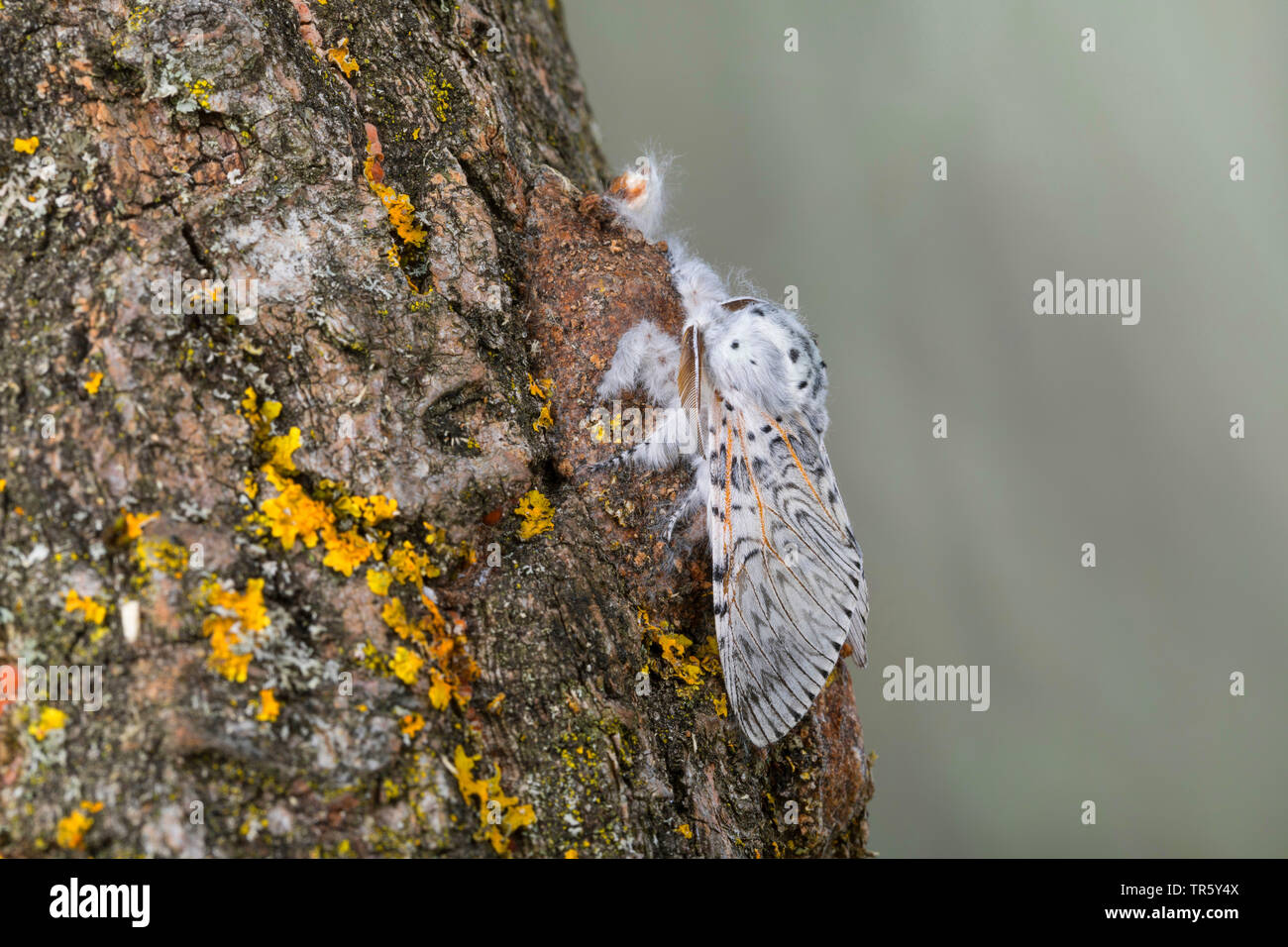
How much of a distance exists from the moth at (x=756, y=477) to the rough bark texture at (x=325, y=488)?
0.04 metres

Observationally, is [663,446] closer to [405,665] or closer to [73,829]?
[405,665]

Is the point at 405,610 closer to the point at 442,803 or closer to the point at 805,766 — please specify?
the point at 442,803

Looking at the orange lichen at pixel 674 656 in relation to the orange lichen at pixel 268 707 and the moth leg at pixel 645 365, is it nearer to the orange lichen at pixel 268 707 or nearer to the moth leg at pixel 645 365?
the moth leg at pixel 645 365

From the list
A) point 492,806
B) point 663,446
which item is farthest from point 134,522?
point 663,446

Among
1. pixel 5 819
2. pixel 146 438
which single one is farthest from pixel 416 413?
pixel 5 819

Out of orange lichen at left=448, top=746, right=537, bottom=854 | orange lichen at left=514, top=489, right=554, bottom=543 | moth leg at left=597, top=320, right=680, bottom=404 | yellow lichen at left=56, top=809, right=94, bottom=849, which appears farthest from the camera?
moth leg at left=597, top=320, right=680, bottom=404

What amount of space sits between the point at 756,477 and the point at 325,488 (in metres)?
0.49

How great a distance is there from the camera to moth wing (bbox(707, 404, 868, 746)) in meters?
0.99

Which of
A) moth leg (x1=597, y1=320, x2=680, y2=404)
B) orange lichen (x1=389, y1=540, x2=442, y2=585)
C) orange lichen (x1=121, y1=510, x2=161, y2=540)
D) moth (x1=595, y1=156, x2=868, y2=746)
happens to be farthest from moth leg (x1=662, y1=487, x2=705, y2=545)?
orange lichen (x1=121, y1=510, x2=161, y2=540)

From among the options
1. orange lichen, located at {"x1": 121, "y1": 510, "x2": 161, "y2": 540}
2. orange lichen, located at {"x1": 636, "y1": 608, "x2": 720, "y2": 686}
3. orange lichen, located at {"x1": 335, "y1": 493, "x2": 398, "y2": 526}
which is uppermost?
orange lichen, located at {"x1": 335, "y1": 493, "x2": 398, "y2": 526}

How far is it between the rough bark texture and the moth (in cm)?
4

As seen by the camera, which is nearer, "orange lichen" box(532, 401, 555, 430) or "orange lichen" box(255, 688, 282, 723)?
"orange lichen" box(255, 688, 282, 723)

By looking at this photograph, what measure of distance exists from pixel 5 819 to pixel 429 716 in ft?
1.08

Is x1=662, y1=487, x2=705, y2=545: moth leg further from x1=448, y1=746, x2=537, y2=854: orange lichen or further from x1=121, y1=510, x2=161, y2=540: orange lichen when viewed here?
x1=121, y1=510, x2=161, y2=540: orange lichen
